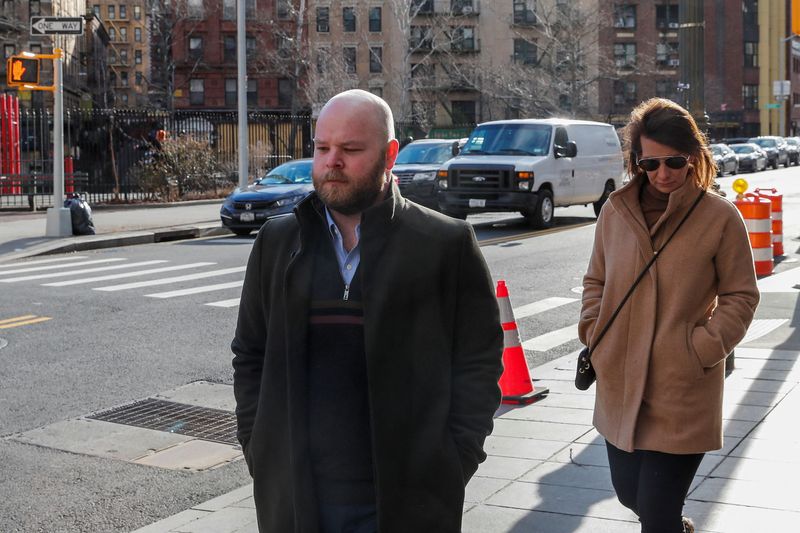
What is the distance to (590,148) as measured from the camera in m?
24.5

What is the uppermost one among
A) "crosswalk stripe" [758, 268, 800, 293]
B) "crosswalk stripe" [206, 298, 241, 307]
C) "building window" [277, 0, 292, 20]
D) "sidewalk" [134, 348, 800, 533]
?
"building window" [277, 0, 292, 20]

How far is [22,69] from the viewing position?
20.3 meters

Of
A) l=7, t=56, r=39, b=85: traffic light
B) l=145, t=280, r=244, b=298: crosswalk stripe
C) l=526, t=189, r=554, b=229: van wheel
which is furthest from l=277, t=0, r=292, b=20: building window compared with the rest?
l=145, t=280, r=244, b=298: crosswalk stripe

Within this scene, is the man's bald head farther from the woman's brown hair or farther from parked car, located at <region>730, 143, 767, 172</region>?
parked car, located at <region>730, 143, 767, 172</region>

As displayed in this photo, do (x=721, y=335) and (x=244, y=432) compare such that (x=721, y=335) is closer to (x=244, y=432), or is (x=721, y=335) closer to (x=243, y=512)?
(x=244, y=432)

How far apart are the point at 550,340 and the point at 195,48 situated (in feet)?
229

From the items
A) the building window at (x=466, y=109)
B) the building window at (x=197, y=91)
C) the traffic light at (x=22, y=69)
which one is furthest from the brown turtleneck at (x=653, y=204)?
the building window at (x=197, y=91)

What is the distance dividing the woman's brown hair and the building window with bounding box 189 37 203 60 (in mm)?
75230

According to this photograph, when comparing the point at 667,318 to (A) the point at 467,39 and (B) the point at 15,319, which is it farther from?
(A) the point at 467,39

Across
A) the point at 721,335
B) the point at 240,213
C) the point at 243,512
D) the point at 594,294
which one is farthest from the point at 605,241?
the point at 240,213

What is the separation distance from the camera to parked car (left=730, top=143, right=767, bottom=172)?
57031 millimetres

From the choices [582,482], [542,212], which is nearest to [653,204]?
[582,482]

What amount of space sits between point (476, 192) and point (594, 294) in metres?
18.3

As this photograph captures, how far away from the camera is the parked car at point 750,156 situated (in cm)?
5703
